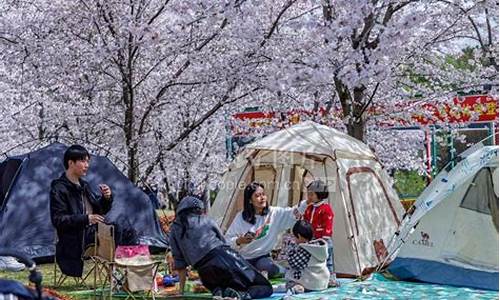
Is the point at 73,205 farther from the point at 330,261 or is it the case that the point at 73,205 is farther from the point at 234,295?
the point at 330,261

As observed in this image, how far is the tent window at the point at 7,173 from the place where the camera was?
9672mm

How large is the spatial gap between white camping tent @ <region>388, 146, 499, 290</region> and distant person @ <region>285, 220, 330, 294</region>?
3.43 feet

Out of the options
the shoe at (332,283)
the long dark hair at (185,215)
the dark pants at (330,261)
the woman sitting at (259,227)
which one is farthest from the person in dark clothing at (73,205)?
the shoe at (332,283)

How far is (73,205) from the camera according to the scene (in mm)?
6398

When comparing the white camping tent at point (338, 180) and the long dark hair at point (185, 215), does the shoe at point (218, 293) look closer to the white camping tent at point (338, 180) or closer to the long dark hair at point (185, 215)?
the long dark hair at point (185, 215)

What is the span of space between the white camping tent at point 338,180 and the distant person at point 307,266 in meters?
0.87

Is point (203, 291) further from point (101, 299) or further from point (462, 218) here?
point (462, 218)

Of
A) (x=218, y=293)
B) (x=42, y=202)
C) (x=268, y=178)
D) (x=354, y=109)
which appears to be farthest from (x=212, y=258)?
(x=354, y=109)

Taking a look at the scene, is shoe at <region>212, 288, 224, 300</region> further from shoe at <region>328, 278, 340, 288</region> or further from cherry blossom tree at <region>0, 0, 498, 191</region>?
cherry blossom tree at <region>0, 0, 498, 191</region>

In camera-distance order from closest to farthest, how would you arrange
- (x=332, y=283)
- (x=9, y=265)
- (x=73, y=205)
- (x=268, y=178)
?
(x=73, y=205) < (x=332, y=283) < (x=9, y=265) < (x=268, y=178)

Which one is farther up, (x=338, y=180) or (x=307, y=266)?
(x=338, y=180)

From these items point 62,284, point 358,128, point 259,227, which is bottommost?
point 62,284

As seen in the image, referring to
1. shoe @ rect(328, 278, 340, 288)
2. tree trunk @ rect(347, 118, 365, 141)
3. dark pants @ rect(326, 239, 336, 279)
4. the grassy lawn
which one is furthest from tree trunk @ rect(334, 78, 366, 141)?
the grassy lawn

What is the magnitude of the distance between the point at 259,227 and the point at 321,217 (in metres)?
0.74
